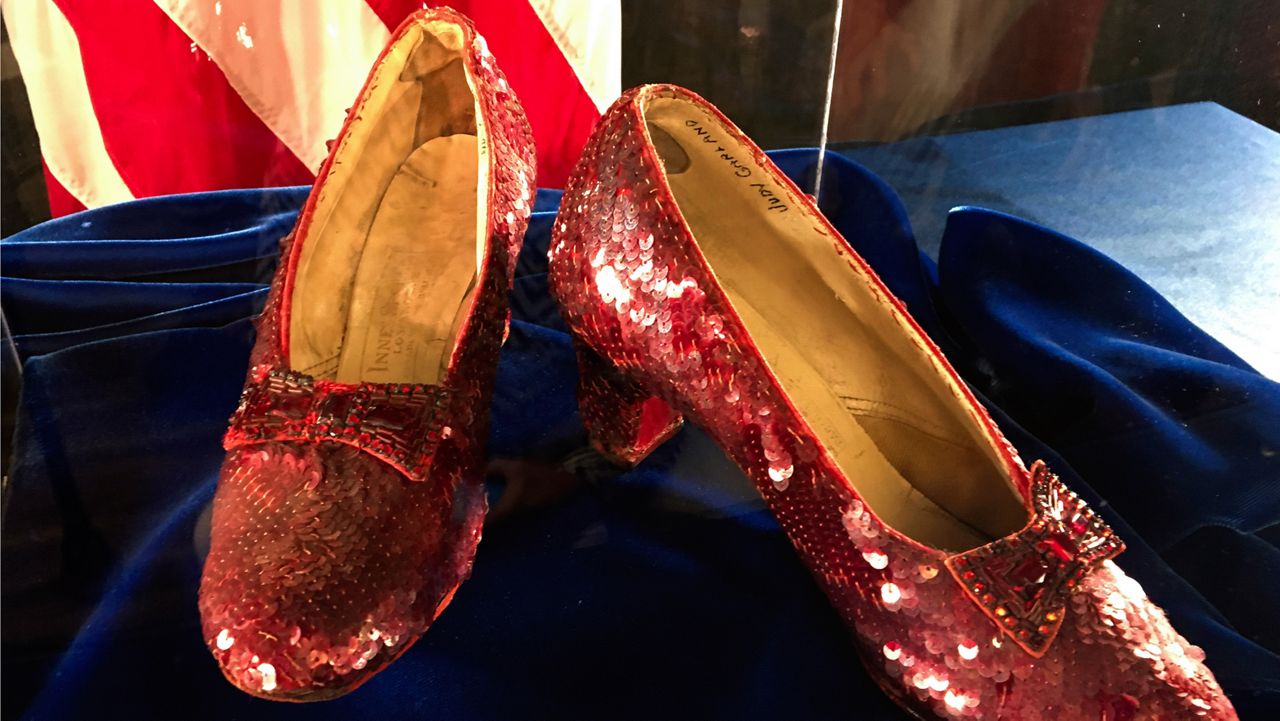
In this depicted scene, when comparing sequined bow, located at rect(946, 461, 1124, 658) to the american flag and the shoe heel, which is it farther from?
the american flag

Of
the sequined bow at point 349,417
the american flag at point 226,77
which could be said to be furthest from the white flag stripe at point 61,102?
the sequined bow at point 349,417

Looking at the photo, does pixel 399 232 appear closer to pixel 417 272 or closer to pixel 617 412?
pixel 417 272

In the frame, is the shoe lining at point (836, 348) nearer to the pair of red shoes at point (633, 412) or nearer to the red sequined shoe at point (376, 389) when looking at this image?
the pair of red shoes at point (633, 412)

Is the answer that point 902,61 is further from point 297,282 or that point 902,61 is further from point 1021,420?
point 297,282

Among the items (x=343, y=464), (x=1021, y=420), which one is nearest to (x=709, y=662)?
(x=343, y=464)

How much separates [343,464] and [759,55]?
83cm

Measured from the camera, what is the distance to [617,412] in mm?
693

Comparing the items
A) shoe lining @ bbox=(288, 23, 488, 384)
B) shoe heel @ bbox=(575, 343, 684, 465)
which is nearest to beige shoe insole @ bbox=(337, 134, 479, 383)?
shoe lining @ bbox=(288, 23, 488, 384)

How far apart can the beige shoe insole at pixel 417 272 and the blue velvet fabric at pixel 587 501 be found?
0.08m

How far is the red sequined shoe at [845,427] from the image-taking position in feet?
1.52

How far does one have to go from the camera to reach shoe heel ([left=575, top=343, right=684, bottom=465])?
2.24ft

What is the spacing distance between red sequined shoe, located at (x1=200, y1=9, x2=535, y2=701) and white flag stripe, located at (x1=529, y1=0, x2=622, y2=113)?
408 millimetres

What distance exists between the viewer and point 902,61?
1085 millimetres

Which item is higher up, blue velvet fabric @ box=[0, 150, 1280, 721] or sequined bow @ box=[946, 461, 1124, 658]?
sequined bow @ box=[946, 461, 1124, 658]
